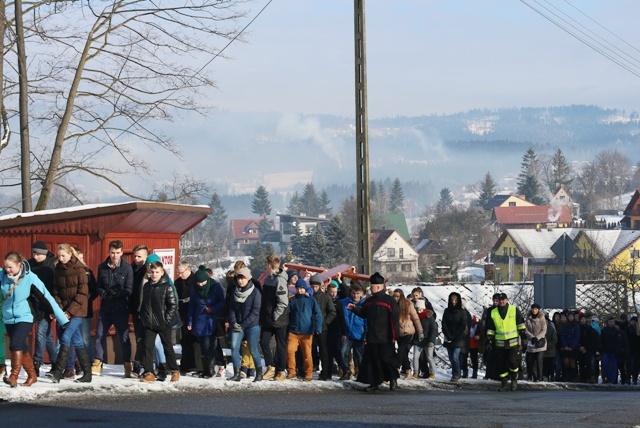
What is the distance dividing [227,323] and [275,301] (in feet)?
5.51

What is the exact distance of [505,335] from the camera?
1928cm

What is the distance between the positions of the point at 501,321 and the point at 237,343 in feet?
16.2

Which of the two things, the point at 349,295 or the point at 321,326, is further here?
the point at 349,295

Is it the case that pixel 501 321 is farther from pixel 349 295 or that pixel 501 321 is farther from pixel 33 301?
pixel 33 301

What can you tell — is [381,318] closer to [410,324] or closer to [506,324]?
[410,324]

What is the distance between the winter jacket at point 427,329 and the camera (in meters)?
20.8

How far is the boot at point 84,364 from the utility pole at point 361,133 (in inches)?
379

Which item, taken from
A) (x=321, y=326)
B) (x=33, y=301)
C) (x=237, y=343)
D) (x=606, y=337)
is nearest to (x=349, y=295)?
(x=321, y=326)

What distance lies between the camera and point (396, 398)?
15789mm

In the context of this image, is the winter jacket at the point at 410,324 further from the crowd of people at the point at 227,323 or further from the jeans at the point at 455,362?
the jeans at the point at 455,362

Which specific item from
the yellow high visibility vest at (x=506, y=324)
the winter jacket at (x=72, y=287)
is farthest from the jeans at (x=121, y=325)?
the yellow high visibility vest at (x=506, y=324)

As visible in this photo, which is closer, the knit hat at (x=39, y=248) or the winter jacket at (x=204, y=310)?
the knit hat at (x=39, y=248)

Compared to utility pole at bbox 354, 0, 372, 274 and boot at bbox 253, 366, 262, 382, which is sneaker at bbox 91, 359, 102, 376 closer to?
boot at bbox 253, 366, 262, 382

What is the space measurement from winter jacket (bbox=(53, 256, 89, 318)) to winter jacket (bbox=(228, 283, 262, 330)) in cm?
236
